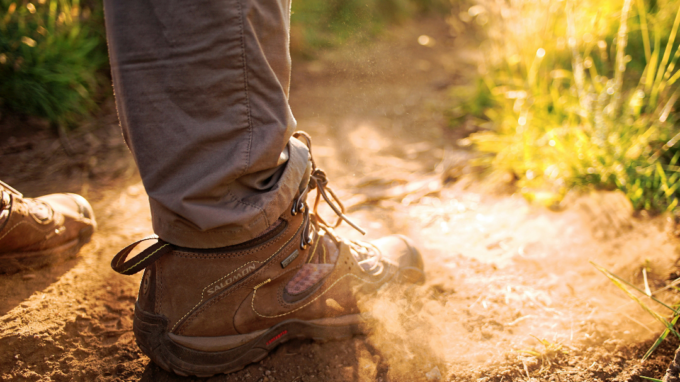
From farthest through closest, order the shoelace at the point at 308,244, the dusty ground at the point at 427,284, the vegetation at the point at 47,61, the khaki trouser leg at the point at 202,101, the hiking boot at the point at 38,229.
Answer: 1. the vegetation at the point at 47,61
2. the hiking boot at the point at 38,229
3. the dusty ground at the point at 427,284
4. the shoelace at the point at 308,244
5. the khaki trouser leg at the point at 202,101

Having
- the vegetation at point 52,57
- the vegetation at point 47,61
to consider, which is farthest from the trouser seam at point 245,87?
the vegetation at point 47,61

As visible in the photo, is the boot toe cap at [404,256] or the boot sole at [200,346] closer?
the boot sole at [200,346]

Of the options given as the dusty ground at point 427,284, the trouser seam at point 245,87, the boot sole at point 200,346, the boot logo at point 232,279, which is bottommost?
the dusty ground at point 427,284

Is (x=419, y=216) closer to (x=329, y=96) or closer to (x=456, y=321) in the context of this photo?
(x=456, y=321)

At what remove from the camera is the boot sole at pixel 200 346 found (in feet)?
3.19

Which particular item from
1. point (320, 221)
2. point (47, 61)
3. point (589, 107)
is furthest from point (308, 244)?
point (47, 61)

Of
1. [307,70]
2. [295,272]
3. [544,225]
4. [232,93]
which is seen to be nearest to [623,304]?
[544,225]

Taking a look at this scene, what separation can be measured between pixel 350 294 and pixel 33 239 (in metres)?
1.05

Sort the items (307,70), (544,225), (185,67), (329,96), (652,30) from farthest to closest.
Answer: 1. (307,70)
2. (329,96)
3. (652,30)
4. (544,225)
5. (185,67)

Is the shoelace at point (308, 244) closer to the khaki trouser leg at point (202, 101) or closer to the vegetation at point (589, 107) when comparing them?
the khaki trouser leg at point (202, 101)

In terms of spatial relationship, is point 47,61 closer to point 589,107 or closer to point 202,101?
point 202,101

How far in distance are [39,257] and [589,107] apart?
245 cm

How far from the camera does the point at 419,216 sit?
193 centimetres

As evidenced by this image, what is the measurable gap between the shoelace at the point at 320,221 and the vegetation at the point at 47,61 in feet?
6.92
